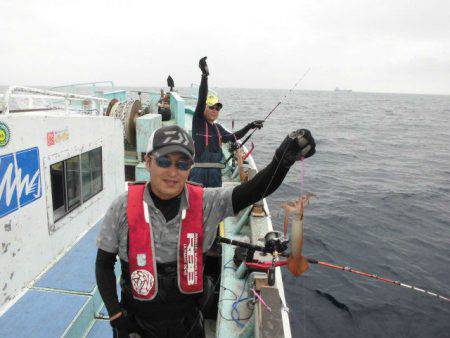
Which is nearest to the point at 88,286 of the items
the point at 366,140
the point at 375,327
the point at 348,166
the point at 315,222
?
the point at 375,327

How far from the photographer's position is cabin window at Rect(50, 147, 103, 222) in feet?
16.1

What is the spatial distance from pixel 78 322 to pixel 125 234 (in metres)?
2.40

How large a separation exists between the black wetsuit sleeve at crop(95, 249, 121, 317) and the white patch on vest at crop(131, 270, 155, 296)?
188 millimetres

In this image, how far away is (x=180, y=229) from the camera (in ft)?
7.66

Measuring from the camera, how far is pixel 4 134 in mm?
3568

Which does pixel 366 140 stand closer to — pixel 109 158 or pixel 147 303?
pixel 109 158

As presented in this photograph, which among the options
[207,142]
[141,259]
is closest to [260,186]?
[141,259]

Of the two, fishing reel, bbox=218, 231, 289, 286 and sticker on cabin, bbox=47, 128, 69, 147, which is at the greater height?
sticker on cabin, bbox=47, 128, 69, 147

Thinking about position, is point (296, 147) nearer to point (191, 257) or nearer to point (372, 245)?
point (191, 257)

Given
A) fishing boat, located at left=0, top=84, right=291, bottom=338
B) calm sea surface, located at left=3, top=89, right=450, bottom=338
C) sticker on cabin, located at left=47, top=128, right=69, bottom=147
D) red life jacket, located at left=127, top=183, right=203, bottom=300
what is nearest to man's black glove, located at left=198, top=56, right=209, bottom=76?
fishing boat, located at left=0, top=84, right=291, bottom=338

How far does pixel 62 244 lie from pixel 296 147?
446cm

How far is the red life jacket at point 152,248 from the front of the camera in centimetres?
227

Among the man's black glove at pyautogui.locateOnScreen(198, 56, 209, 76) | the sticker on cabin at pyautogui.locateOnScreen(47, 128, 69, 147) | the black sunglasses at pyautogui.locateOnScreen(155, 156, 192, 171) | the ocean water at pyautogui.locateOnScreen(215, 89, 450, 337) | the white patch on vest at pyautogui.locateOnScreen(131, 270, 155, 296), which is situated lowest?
the ocean water at pyautogui.locateOnScreen(215, 89, 450, 337)

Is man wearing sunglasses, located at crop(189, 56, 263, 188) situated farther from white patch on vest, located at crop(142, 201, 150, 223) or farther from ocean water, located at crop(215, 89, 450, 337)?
white patch on vest, located at crop(142, 201, 150, 223)
